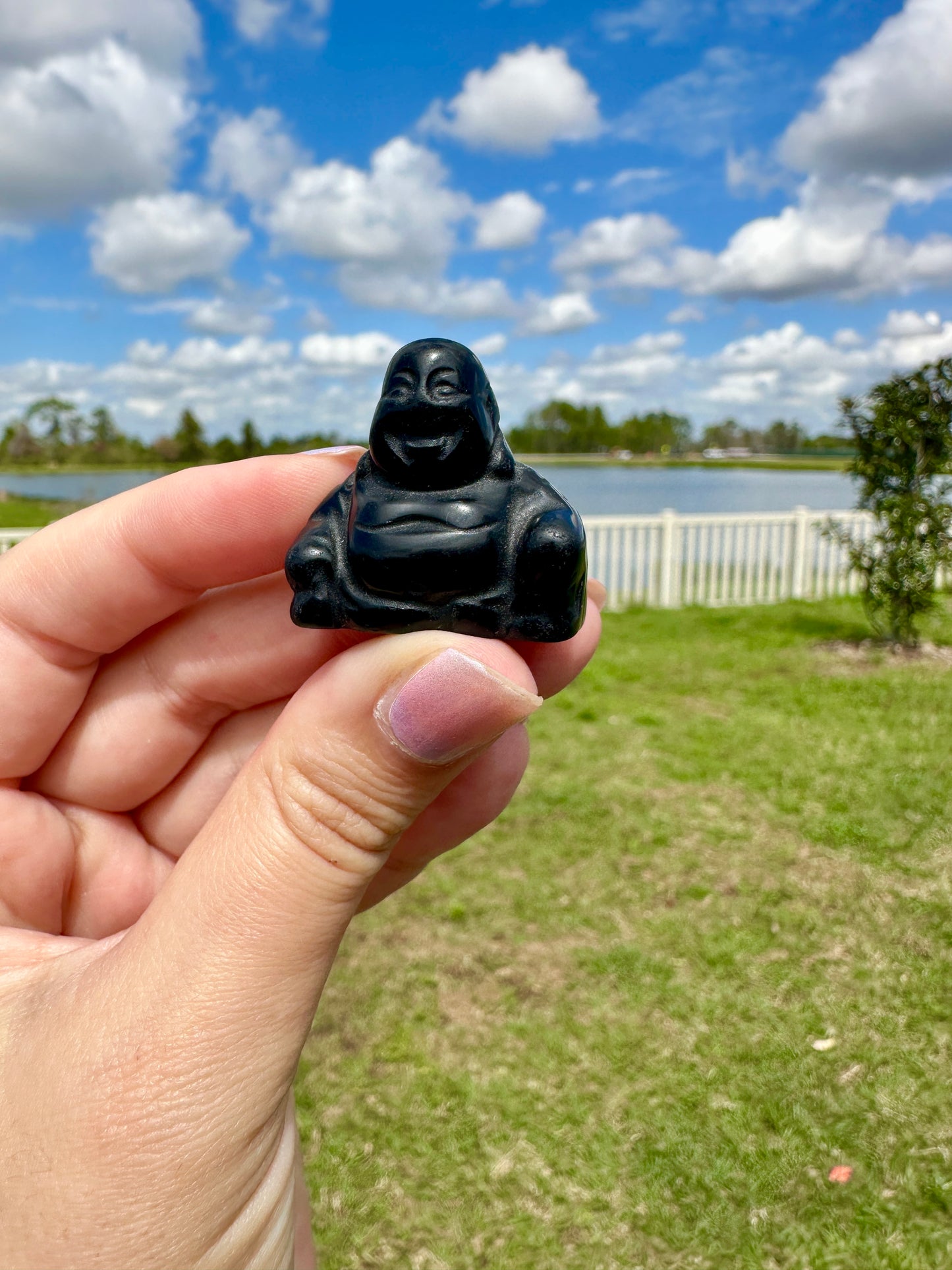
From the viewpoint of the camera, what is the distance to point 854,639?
31.2 feet

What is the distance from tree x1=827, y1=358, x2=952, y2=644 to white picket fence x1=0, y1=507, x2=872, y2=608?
3.51 m

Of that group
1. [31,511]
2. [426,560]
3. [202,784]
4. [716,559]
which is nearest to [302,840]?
[426,560]

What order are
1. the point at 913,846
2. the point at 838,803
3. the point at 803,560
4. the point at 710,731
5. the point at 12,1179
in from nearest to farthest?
the point at 12,1179, the point at 913,846, the point at 838,803, the point at 710,731, the point at 803,560

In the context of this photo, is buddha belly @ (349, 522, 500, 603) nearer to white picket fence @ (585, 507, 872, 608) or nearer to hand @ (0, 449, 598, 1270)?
hand @ (0, 449, 598, 1270)

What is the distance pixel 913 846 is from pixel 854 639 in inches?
194

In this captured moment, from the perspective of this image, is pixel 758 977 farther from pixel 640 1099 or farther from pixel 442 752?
pixel 442 752

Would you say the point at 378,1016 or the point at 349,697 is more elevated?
the point at 349,697

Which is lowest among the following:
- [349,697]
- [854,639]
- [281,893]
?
[854,639]

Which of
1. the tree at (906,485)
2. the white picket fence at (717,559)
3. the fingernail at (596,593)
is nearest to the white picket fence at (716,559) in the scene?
the white picket fence at (717,559)

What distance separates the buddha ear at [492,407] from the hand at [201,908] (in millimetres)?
423

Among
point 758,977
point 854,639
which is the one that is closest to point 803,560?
point 854,639

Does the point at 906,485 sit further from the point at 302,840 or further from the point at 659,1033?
the point at 302,840

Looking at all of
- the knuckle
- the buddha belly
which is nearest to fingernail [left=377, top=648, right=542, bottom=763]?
the knuckle

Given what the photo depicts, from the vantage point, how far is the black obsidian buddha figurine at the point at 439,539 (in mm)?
1887
